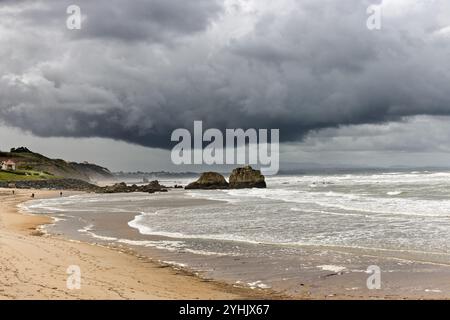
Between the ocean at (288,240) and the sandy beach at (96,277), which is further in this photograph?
the ocean at (288,240)

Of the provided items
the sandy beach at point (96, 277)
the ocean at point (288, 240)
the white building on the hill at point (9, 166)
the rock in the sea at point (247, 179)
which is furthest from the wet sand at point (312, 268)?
the white building on the hill at point (9, 166)

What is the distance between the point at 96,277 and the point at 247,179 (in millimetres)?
89716

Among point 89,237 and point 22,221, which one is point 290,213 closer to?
point 89,237

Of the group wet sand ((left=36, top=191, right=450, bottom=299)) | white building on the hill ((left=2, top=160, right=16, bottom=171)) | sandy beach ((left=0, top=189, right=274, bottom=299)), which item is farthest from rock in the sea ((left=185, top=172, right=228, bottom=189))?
sandy beach ((left=0, top=189, right=274, bottom=299))

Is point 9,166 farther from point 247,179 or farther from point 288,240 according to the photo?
point 288,240

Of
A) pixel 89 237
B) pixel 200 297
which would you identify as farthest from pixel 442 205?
pixel 200 297

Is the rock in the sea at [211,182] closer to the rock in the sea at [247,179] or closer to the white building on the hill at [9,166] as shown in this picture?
the rock in the sea at [247,179]

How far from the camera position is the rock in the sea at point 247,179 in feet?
333

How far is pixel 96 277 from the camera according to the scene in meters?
13.2

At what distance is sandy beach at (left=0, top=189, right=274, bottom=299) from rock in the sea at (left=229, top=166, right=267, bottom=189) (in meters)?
83.0

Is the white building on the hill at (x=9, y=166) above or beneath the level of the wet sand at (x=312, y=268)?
above

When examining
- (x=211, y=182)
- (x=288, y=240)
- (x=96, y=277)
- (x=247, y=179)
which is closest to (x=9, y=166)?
(x=211, y=182)

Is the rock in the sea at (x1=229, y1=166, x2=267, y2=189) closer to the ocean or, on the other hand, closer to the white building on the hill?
the ocean

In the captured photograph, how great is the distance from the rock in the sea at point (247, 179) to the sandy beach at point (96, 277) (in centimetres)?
8296
